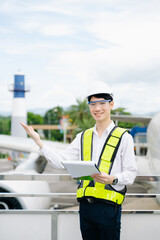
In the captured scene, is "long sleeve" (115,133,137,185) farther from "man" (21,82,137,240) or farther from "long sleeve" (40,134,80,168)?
"long sleeve" (40,134,80,168)

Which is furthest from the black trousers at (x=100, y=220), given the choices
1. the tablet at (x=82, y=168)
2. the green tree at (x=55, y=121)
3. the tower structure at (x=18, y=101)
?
the green tree at (x=55, y=121)

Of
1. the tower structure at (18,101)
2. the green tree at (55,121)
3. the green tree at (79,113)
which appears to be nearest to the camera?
the tower structure at (18,101)

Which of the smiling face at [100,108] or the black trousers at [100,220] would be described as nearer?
the black trousers at [100,220]

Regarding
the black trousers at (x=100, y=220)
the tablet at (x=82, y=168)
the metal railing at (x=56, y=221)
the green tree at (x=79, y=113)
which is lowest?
the metal railing at (x=56, y=221)

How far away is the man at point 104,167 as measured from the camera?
218cm

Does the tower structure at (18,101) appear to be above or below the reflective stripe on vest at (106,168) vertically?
above

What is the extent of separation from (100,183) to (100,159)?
0.18 meters

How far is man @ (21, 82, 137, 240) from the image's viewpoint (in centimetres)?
218

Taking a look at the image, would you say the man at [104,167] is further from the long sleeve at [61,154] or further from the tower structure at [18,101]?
the tower structure at [18,101]

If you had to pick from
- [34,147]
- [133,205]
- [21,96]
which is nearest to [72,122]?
[21,96]

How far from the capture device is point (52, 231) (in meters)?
2.98

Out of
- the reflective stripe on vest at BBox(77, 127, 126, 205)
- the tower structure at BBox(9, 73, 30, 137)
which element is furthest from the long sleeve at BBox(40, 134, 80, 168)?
the tower structure at BBox(9, 73, 30, 137)

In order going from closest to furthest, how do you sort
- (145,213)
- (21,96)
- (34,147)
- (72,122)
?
(145,213) < (34,147) < (21,96) < (72,122)

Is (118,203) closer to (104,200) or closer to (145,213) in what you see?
(104,200)
